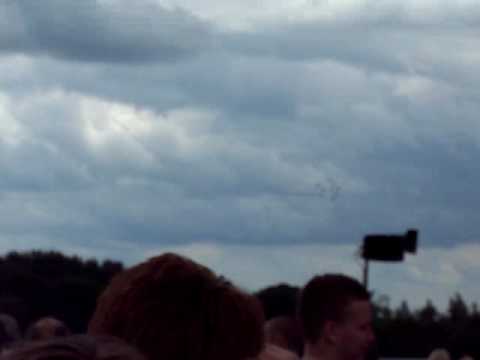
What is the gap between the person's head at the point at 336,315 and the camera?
5.98 metres

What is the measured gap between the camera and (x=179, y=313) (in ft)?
9.12

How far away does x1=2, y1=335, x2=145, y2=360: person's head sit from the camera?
198 centimetres

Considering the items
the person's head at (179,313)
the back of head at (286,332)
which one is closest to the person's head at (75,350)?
the person's head at (179,313)

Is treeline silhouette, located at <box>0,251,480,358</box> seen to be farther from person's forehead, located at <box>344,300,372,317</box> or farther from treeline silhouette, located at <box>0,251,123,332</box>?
person's forehead, located at <box>344,300,372,317</box>

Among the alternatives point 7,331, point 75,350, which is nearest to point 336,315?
point 7,331

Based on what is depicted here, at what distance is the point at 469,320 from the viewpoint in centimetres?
1970

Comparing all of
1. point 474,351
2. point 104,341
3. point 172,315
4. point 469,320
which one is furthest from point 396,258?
point 104,341

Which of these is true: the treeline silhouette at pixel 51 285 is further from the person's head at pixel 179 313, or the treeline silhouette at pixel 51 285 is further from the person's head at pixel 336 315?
the person's head at pixel 179 313

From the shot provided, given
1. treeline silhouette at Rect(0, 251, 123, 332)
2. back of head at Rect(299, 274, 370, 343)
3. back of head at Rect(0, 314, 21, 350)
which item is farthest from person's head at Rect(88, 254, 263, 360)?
treeline silhouette at Rect(0, 251, 123, 332)

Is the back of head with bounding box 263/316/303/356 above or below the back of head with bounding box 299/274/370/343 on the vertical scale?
below

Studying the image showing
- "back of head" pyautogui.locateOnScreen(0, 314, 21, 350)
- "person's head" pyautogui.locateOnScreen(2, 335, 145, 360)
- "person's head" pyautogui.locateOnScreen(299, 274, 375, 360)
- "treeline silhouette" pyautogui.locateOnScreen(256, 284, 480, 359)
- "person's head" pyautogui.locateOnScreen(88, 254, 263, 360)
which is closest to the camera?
"person's head" pyautogui.locateOnScreen(2, 335, 145, 360)

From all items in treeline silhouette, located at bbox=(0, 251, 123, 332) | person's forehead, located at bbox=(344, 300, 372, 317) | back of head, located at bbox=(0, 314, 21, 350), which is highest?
treeline silhouette, located at bbox=(0, 251, 123, 332)

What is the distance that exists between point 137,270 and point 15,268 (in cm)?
2805

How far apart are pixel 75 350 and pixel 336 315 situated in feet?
13.5
